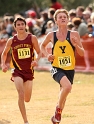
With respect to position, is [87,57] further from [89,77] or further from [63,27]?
[63,27]

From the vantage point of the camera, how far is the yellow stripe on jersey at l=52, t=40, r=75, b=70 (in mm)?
10570

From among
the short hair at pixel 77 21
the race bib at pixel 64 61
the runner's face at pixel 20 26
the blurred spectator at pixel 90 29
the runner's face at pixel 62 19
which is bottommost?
the blurred spectator at pixel 90 29

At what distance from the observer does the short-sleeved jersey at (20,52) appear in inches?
426

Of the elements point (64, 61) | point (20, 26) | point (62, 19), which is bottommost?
point (64, 61)

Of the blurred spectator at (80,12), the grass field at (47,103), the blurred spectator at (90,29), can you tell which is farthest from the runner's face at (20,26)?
the blurred spectator at (80,12)

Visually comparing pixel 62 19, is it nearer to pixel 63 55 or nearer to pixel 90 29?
pixel 63 55

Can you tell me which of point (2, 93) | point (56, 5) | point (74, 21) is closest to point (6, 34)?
point (56, 5)

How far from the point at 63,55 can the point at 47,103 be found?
3.26 meters

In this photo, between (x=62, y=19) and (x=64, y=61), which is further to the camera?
(x=62, y=19)

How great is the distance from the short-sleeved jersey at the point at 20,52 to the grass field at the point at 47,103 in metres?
1.10

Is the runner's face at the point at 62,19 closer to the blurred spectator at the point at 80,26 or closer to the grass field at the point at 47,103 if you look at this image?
the grass field at the point at 47,103

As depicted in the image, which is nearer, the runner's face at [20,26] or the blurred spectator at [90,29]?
the runner's face at [20,26]

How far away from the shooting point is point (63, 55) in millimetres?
10602

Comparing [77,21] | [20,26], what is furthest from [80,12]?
[20,26]
